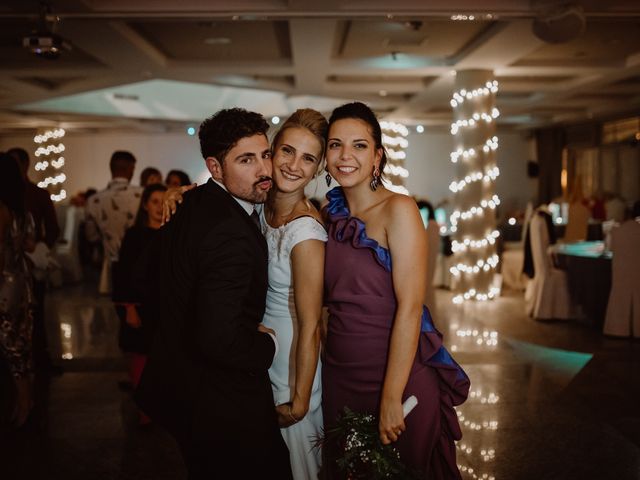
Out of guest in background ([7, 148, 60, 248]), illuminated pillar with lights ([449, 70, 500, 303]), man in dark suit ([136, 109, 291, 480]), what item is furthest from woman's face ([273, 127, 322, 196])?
illuminated pillar with lights ([449, 70, 500, 303])

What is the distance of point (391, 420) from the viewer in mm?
1887

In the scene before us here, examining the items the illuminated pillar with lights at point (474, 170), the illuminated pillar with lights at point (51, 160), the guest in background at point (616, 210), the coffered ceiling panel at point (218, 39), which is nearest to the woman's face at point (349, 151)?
the coffered ceiling panel at point (218, 39)

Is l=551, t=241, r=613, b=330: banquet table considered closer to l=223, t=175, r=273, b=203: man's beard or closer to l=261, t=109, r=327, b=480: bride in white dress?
l=261, t=109, r=327, b=480: bride in white dress

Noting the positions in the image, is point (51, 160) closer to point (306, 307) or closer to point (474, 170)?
point (474, 170)

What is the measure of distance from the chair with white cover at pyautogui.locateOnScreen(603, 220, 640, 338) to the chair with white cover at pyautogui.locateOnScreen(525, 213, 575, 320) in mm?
822

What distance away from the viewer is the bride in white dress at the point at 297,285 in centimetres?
189

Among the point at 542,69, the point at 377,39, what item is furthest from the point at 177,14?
the point at 542,69

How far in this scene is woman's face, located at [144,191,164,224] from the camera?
12.4ft

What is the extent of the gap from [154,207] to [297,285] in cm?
215

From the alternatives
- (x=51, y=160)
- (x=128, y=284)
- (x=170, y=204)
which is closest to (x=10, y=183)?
(x=128, y=284)

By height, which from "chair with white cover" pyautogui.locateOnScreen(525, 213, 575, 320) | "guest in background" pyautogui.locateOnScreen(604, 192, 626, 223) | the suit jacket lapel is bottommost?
"chair with white cover" pyautogui.locateOnScreen(525, 213, 575, 320)

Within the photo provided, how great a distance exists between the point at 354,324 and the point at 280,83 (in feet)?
29.4

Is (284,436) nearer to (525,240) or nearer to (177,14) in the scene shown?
(177,14)

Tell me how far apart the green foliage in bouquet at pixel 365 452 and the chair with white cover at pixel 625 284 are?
4851 mm
